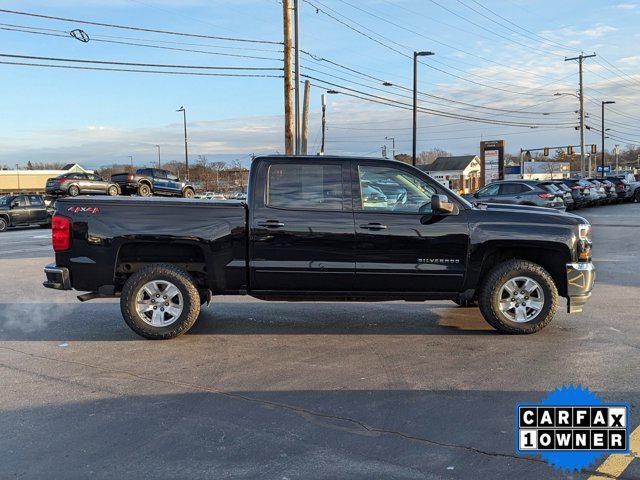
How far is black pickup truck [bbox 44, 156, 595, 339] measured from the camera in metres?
6.43

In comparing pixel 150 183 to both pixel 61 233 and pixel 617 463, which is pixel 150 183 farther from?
pixel 617 463

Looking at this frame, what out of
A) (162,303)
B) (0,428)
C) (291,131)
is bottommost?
(0,428)

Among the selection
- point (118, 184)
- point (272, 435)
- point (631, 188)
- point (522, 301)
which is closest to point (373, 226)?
point (522, 301)

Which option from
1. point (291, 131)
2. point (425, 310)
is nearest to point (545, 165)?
point (291, 131)

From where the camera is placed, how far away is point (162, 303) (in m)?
6.50

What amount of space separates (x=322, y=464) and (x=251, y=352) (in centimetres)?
254

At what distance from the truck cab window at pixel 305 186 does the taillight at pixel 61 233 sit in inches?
86.8

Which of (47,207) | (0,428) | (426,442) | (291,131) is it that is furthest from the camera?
(47,207)

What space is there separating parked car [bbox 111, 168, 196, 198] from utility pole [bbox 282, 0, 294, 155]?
1164 cm

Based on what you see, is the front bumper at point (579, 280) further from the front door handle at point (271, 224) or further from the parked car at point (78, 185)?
the parked car at point (78, 185)

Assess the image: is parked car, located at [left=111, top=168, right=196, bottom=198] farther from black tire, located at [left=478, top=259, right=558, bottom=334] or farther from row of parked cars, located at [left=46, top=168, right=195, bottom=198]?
black tire, located at [left=478, top=259, right=558, bottom=334]

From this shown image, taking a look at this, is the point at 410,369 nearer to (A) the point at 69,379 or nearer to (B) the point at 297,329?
(B) the point at 297,329

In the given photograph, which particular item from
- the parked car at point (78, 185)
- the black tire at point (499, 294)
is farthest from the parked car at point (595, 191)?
the black tire at point (499, 294)

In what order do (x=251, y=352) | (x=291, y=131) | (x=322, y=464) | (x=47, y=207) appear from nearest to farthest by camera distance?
1. (x=322, y=464)
2. (x=251, y=352)
3. (x=291, y=131)
4. (x=47, y=207)
